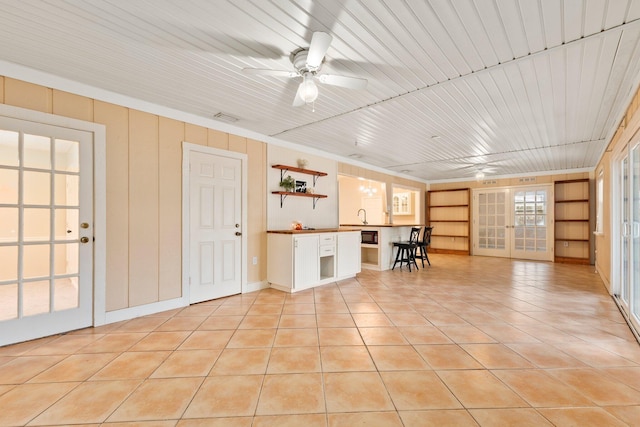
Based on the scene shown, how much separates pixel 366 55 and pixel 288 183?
2624mm

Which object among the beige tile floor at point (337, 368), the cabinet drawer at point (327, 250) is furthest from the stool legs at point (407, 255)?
the beige tile floor at point (337, 368)

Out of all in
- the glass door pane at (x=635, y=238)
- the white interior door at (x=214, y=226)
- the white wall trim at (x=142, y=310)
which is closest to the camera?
the glass door pane at (x=635, y=238)

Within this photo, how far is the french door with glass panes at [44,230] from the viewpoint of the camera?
2.51 meters

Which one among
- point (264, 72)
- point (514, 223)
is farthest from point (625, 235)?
point (514, 223)

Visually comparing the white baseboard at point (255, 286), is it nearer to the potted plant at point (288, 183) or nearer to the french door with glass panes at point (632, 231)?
Answer: the potted plant at point (288, 183)

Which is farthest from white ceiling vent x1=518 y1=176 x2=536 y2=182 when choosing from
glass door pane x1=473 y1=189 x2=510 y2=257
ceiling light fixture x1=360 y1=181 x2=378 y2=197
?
ceiling light fixture x1=360 y1=181 x2=378 y2=197

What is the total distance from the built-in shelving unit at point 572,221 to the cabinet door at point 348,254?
19.3 feet

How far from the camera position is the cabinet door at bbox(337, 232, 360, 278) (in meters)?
5.02

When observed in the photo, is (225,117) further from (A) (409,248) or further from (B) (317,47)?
(A) (409,248)

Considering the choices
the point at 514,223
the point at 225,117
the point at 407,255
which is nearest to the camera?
the point at 225,117

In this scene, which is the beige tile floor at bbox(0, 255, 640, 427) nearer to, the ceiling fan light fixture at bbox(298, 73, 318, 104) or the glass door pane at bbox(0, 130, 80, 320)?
the glass door pane at bbox(0, 130, 80, 320)

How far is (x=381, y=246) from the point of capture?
595cm

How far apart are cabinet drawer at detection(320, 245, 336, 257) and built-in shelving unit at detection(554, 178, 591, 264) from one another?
21.3ft

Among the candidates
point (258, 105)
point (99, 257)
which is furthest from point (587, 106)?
point (99, 257)
